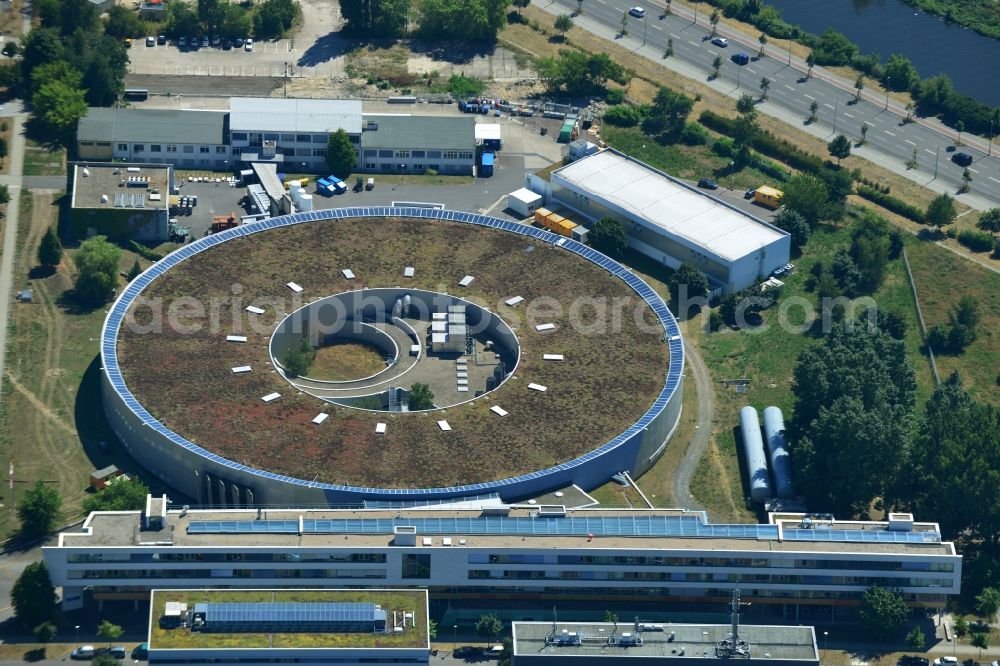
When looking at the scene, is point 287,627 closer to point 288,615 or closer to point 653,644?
point 288,615

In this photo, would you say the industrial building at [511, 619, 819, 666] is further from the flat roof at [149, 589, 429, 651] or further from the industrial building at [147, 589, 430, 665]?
the industrial building at [147, 589, 430, 665]

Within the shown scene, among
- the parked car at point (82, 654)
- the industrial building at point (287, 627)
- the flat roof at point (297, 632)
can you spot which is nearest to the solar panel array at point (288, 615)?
the industrial building at point (287, 627)

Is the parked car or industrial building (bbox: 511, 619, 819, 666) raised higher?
industrial building (bbox: 511, 619, 819, 666)

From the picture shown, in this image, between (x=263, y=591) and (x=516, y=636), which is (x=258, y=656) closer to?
(x=263, y=591)

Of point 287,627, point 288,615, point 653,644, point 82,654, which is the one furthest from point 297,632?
point 653,644

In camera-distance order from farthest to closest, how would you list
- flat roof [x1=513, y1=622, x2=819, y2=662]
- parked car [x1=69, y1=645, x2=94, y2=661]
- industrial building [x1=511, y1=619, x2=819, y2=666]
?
1. parked car [x1=69, y1=645, x2=94, y2=661]
2. flat roof [x1=513, y1=622, x2=819, y2=662]
3. industrial building [x1=511, y1=619, x2=819, y2=666]

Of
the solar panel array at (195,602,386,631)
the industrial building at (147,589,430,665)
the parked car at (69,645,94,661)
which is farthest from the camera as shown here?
the parked car at (69,645,94,661)

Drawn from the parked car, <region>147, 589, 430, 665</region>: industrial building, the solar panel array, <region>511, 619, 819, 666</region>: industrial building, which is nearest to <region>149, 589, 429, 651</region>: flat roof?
<region>147, 589, 430, 665</region>: industrial building
